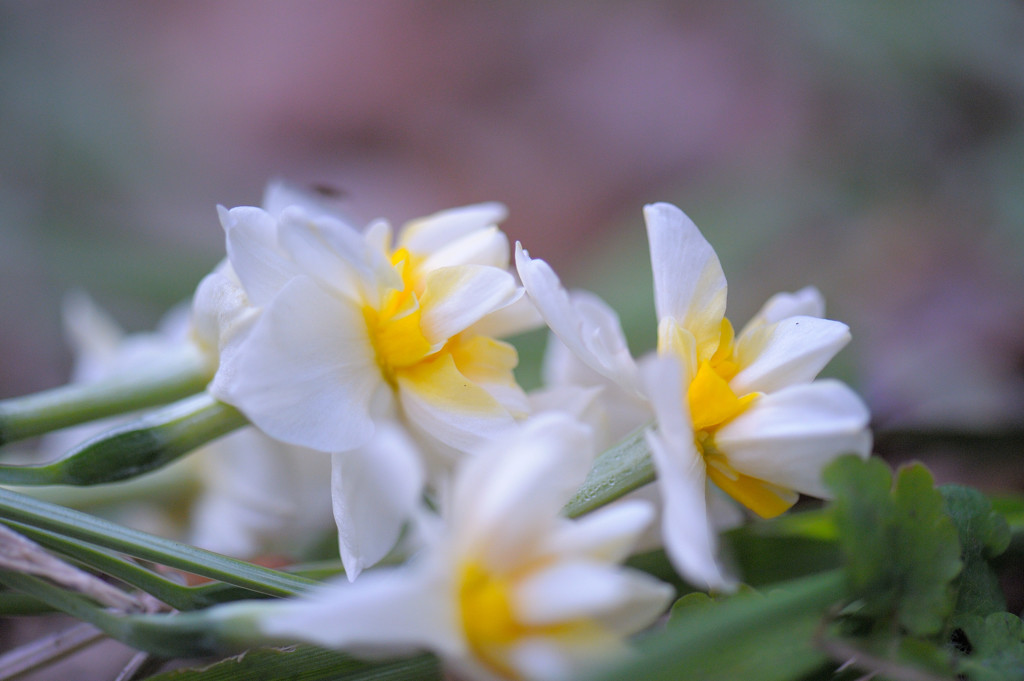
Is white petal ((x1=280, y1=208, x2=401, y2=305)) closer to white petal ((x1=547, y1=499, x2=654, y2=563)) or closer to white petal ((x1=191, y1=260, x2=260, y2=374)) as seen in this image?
white petal ((x1=191, y1=260, x2=260, y2=374))

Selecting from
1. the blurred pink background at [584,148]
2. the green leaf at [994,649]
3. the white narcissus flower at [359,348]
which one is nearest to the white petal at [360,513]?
the white narcissus flower at [359,348]

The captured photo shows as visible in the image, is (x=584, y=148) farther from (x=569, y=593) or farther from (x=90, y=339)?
(x=569, y=593)

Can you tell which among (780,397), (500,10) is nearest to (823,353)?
(780,397)

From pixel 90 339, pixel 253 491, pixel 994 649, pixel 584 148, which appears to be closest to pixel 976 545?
pixel 994 649

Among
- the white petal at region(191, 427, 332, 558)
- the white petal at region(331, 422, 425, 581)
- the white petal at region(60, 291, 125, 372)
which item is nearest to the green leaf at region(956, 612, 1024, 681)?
the white petal at region(331, 422, 425, 581)

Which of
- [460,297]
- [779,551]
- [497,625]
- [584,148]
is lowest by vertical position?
[779,551]

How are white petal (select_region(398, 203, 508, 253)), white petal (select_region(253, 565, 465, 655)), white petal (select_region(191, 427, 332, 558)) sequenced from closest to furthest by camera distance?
white petal (select_region(253, 565, 465, 655)), white petal (select_region(398, 203, 508, 253)), white petal (select_region(191, 427, 332, 558))

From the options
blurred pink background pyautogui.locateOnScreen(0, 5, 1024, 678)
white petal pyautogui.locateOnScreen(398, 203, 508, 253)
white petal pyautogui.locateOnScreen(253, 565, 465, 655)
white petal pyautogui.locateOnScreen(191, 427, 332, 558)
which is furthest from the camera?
blurred pink background pyautogui.locateOnScreen(0, 5, 1024, 678)
